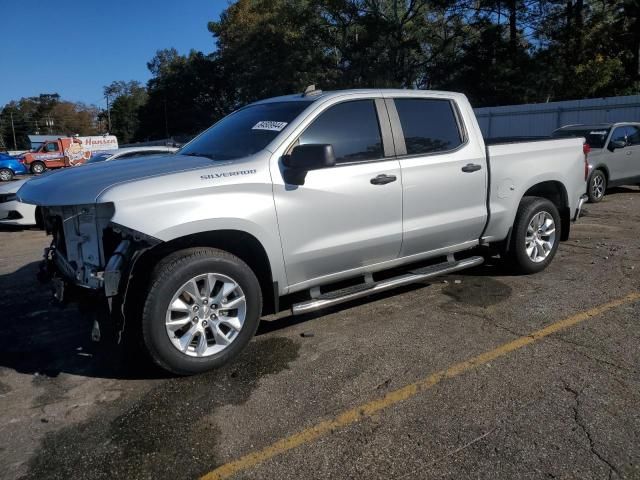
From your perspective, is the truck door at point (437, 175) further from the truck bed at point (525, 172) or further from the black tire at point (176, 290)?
the black tire at point (176, 290)

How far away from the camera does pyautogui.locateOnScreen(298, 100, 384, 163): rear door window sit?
4160 mm

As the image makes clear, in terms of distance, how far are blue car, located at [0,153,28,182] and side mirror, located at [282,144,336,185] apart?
30579 mm

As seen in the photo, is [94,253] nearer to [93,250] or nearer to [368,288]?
[93,250]

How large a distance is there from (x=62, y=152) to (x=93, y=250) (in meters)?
33.1

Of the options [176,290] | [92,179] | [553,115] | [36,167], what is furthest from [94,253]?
[36,167]

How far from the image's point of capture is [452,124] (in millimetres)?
5086

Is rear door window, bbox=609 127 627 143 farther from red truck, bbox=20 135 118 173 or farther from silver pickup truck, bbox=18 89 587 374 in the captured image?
red truck, bbox=20 135 118 173

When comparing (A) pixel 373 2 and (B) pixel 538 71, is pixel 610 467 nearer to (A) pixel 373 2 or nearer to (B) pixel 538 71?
(B) pixel 538 71

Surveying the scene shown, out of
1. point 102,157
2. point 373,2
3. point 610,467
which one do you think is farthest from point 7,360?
point 373,2

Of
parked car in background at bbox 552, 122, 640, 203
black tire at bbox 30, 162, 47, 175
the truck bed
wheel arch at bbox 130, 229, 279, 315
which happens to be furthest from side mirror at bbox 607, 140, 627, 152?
black tire at bbox 30, 162, 47, 175

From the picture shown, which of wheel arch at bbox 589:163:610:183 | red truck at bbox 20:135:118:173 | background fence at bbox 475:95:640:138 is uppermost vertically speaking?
red truck at bbox 20:135:118:173

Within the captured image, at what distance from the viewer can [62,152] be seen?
1297 inches

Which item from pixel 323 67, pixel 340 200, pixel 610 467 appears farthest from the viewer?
pixel 323 67

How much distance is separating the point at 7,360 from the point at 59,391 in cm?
85
